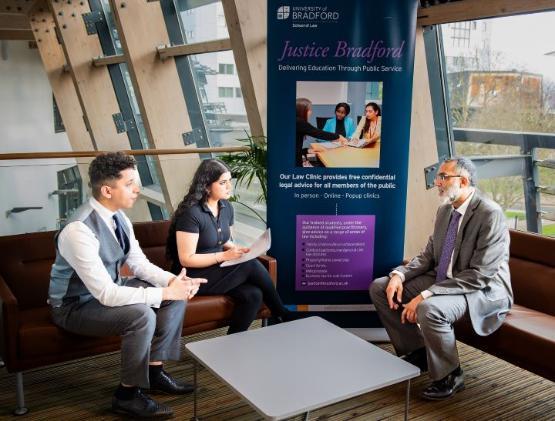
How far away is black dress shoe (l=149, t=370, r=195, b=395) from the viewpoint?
3.37m

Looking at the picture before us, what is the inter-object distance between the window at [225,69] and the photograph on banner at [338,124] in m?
2.86

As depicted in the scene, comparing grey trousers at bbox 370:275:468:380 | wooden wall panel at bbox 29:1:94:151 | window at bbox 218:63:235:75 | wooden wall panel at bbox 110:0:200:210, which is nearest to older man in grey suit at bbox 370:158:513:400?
grey trousers at bbox 370:275:468:380

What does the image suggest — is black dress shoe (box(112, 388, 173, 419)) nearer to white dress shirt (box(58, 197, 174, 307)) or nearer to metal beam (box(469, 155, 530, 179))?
white dress shirt (box(58, 197, 174, 307))

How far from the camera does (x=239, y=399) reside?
134 inches

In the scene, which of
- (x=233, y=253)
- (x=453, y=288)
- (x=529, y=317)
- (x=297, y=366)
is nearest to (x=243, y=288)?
(x=233, y=253)

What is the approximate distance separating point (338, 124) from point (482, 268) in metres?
1.24

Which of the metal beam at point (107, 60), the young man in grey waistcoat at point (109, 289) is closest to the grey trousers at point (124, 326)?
the young man in grey waistcoat at point (109, 289)

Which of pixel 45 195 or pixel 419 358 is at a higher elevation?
pixel 45 195

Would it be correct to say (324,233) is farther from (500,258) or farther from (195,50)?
(195,50)

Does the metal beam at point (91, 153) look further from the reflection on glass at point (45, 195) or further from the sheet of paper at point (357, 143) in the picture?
the sheet of paper at point (357, 143)

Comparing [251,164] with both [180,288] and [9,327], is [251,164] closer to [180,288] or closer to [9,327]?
[180,288]

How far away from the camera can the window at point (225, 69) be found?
6547 mm

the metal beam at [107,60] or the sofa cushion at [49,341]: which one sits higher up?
the metal beam at [107,60]

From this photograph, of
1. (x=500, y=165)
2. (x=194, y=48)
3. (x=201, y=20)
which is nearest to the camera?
(x=500, y=165)
